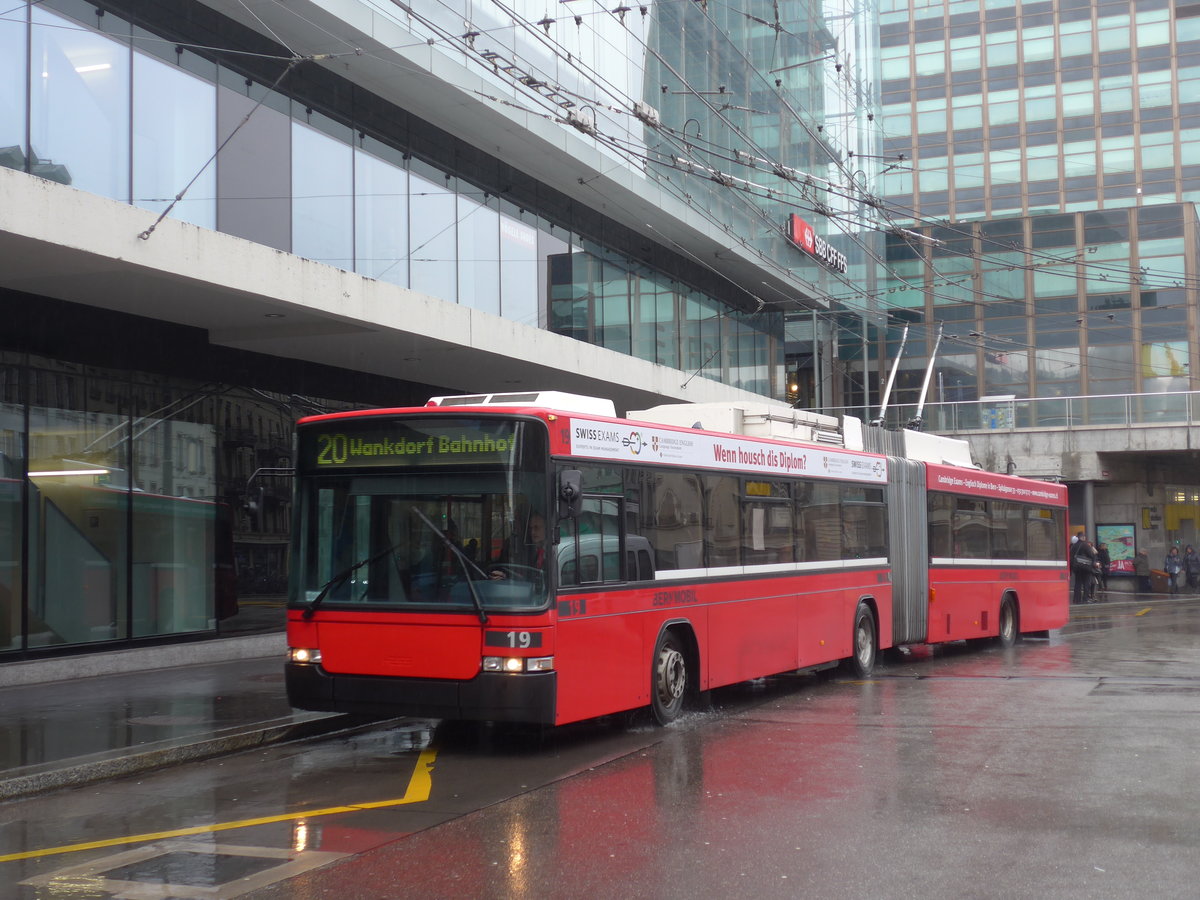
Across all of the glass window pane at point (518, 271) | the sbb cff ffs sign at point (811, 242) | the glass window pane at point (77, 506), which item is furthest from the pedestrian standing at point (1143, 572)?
the glass window pane at point (77, 506)

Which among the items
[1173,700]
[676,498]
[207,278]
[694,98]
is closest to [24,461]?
[207,278]

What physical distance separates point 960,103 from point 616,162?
5374 cm

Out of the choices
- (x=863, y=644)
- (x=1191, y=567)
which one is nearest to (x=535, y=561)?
(x=863, y=644)

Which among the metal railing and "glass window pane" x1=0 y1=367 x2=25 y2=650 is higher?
the metal railing

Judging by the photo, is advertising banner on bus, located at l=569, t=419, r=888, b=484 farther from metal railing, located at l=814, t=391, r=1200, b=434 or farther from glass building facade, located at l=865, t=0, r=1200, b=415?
glass building facade, located at l=865, t=0, r=1200, b=415

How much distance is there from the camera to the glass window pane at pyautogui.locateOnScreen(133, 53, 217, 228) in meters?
14.6

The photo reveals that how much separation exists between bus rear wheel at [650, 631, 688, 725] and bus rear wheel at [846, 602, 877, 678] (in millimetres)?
4537

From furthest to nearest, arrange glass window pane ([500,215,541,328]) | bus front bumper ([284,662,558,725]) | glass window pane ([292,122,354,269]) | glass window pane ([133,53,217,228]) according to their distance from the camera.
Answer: glass window pane ([500,215,541,328]) → glass window pane ([292,122,354,269]) → glass window pane ([133,53,217,228]) → bus front bumper ([284,662,558,725])

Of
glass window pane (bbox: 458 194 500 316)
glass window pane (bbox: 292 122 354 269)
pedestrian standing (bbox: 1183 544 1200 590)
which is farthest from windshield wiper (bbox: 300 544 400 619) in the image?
pedestrian standing (bbox: 1183 544 1200 590)

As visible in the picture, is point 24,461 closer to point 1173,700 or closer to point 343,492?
point 343,492

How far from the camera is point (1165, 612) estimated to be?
99.4ft

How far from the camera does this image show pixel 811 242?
35.2 metres

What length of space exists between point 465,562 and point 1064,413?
3293cm

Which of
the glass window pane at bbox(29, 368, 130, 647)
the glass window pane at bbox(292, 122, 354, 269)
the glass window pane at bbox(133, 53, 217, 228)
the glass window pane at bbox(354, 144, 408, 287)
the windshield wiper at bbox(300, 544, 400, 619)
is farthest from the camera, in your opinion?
the glass window pane at bbox(354, 144, 408, 287)
